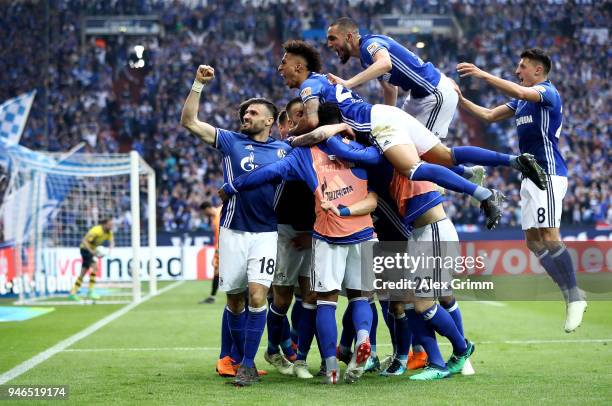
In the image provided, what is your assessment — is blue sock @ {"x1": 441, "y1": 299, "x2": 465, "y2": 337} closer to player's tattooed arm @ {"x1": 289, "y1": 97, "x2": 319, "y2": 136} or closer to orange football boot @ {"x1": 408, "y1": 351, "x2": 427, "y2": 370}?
orange football boot @ {"x1": 408, "y1": 351, "x2": 427, "y2": 370}

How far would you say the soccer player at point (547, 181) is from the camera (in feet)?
25.0

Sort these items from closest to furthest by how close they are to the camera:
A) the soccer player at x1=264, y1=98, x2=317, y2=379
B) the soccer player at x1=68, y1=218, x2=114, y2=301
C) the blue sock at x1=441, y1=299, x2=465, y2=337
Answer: the soccer player at x1=264, y1=98, x2=317, y2=379 < the blue sock at x1=441, y1=299, x2=465, y2=337 < the soccer player at x1=68, y1=218, x2=114, y2=301

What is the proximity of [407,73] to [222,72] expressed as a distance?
983 inches

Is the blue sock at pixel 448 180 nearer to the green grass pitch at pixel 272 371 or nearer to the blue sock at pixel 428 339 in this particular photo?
the blue sock at pixel 428 339

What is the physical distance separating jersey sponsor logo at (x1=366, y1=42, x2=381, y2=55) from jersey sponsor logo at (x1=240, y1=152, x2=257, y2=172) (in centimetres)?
150

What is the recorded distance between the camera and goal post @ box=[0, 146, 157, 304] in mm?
16922

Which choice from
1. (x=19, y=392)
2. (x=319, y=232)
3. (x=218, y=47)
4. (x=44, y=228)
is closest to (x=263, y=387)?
(x=319, y=232)

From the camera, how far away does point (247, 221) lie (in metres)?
7.07

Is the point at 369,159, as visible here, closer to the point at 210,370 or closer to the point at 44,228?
the point at 210,370

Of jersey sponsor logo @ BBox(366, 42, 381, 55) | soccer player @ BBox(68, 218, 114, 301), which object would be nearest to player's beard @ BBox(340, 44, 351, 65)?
jersey sponsor logo @ BBox(366, 42, 381, 55)

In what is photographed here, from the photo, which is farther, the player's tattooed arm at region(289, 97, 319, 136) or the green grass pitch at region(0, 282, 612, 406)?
the player's tattooed arm at region(289, 97, 319, 136)

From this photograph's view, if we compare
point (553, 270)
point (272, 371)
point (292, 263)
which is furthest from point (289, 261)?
point (553, 270)

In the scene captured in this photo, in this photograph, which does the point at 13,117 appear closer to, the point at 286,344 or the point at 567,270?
the point at 286,344

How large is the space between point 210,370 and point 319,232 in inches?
73.7
